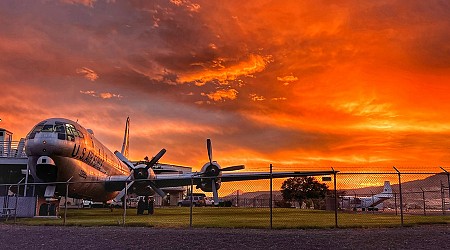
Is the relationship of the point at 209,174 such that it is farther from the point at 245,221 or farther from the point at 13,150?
the point at 13,150

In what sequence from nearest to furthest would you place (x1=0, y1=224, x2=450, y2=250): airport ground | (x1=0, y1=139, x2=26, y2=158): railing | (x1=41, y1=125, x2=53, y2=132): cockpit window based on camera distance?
(x1=0, y1=224, x2=450, y2=250): airport ground
(x1=41, y1=125, x2=53, y2=132): cockpit window
(x1=0, y1=139, x2=26, y2=158): railing

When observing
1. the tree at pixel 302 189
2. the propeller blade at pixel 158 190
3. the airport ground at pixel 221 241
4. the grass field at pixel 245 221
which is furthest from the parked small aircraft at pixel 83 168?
the tree at pixel 302 189

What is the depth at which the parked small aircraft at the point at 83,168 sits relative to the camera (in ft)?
82.5

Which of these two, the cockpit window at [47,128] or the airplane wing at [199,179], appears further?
the airplane wing at [199,179]

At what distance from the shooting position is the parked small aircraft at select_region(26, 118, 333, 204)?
25.1 m

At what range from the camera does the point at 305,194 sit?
290 ft

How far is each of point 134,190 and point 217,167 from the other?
6.72 meters

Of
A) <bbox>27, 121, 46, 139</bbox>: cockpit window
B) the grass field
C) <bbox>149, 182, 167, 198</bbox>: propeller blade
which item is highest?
<bbox>27, 121, 46, 139</bbox>: cockpit window

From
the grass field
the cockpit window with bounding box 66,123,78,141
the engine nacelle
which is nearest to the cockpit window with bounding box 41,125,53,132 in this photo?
the cockpit window with bounding box 66,123,78,141

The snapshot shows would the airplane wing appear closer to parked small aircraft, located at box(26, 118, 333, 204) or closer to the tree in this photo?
parked small aircraft, located at box(26, 118, 333, 204)

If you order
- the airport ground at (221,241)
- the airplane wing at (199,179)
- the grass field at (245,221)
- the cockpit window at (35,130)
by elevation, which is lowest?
the grass field at (245,221)

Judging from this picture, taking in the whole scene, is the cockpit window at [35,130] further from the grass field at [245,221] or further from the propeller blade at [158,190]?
the propeller blade at [158,190]

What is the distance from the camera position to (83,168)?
27859 millimetres

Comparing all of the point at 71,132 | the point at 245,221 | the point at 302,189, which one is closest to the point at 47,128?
the point at 71,132
